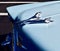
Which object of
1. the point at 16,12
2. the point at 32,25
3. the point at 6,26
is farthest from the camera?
the point at 6,26

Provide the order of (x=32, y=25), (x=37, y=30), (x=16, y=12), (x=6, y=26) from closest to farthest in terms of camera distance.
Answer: (x=37, y=30)
(x=32, y=25)
(x=16, y=12)
(x=6, y=26)

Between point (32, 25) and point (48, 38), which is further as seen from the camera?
point (32, 25)

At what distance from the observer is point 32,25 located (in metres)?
1.66

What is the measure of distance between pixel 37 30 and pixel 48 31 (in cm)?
8

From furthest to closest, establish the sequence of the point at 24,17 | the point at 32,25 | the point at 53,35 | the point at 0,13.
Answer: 1. the point at 0,13
2. the point at 24,17
3. the point at 32,25
4. the point at 53,35

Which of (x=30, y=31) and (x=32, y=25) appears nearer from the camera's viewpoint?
(x=30, y=31)

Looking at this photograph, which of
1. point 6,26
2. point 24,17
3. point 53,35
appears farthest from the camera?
point 6,26

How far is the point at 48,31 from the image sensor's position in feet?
4.93

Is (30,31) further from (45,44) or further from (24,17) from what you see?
(24,17)

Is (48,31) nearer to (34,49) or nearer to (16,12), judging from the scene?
(34,49)

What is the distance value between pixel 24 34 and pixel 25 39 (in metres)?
0.05

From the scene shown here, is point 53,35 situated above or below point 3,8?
above

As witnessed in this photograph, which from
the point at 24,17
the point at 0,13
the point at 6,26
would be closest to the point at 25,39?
the point at 24,17

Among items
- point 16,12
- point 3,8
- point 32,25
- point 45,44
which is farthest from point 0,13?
point 45,44
